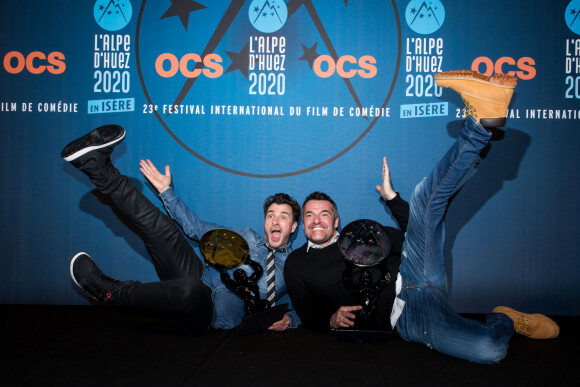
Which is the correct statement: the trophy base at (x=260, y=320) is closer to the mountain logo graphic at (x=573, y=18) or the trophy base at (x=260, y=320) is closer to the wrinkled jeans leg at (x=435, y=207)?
the wrinkled jeans leg at (x=435, y=207)

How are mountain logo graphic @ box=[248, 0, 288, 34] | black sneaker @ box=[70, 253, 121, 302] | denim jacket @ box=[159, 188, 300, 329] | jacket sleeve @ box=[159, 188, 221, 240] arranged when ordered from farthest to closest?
1. mountain logo graphic @ box=[248, 0, 288, 34]
2. jacket sleeve @ box=[159, 188, 221, 240]
3. denim jacket @ box=[159, 188, 300, 329]
4. black sneaker @ box=[70, 253, 121, 302]

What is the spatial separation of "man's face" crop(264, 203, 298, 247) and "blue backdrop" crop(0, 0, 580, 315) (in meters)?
0.47

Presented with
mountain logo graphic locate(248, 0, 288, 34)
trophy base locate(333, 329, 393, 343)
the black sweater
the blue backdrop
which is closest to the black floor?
trophy base locate(333, 329, 393, 343)

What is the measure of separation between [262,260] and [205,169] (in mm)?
995

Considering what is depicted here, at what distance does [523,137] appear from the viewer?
10.6 ft

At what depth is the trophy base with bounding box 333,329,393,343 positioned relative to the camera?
223 cm

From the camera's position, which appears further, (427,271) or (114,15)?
(114,15)

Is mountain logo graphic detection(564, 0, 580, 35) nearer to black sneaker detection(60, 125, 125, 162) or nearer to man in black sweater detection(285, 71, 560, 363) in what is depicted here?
man in black sweater detection(285, 71, 560, 363)

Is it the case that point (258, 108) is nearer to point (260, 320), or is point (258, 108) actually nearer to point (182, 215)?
point (182, 215)

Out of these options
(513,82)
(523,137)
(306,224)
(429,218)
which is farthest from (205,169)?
(523,137)

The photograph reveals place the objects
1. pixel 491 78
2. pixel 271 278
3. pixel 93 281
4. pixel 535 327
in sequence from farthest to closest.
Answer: pixel 271 278 → pixel 535 327 → pixel 93 281 → pixel 491 78

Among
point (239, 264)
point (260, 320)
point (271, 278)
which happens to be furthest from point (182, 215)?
point (260, 320)

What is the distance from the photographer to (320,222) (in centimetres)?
254

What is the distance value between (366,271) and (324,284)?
30 centimetres
